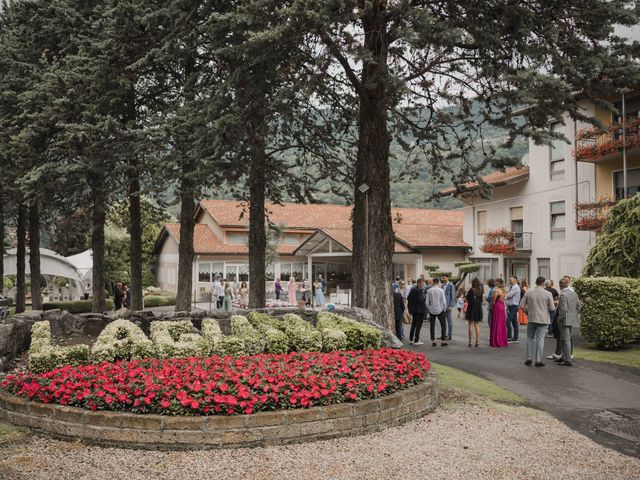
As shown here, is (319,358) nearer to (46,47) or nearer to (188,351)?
(188,351)

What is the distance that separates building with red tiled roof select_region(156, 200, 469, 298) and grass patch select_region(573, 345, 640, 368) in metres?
19.4

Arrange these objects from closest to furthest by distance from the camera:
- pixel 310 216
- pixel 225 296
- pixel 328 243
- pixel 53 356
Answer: pixel 53 356 < pixel 225 296 < pixel 328 243 < pixel 310 216

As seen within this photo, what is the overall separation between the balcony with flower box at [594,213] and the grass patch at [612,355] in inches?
336

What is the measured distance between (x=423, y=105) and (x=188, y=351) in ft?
31.1

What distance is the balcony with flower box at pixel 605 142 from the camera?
21.4 metres

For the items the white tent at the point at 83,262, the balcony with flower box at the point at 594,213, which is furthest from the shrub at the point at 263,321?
the white tent at the point at 83,262

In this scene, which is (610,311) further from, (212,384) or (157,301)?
(157,301)

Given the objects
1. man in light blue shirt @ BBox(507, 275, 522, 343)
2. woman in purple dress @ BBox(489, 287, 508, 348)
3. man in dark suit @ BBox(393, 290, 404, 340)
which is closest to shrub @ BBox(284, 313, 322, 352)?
man in dark suit @ BBox(393, 290, 404, 340)

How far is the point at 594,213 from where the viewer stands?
23.6 m

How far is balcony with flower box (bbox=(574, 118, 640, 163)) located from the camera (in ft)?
70.1

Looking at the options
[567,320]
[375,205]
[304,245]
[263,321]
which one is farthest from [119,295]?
[567,320]

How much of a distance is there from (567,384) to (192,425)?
23.3 ft

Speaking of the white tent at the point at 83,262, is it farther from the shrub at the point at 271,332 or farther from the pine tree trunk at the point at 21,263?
the shrub at the point at 271,332

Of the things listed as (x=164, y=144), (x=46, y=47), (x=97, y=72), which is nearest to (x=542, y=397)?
(x=164, y=144)
